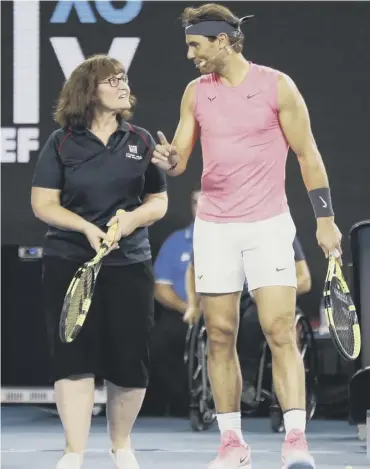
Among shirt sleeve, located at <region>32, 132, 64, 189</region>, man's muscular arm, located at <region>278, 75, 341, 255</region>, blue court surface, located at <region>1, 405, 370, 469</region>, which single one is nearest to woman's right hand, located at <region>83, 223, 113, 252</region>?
shirt sleeve, located at <region>32, 132, 64, 189</region>

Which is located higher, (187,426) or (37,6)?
(37,6)

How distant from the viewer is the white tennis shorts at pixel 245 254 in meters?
5.20

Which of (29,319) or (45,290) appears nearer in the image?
(45,290)

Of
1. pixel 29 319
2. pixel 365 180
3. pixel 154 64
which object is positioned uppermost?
pixel 154 64

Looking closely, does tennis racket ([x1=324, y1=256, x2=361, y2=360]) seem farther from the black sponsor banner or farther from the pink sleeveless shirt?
the black sponsor banner

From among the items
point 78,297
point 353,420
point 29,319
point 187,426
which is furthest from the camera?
point 29,319

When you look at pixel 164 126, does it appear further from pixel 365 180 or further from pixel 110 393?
pixel 110 393

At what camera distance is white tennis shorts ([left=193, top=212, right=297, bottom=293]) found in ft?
17.1

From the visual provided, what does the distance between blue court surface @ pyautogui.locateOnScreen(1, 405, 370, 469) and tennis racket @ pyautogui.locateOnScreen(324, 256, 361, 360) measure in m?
0.90

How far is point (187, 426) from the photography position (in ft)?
27.5

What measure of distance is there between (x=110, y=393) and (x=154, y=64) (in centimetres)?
391

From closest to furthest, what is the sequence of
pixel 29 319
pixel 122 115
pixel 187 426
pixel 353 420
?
pixel 122 115, pixel 353 420, pixel 187 426, pixel 29 319

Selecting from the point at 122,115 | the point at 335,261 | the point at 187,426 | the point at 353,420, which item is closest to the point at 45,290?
the point at 122,115

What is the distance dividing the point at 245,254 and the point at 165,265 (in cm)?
344
